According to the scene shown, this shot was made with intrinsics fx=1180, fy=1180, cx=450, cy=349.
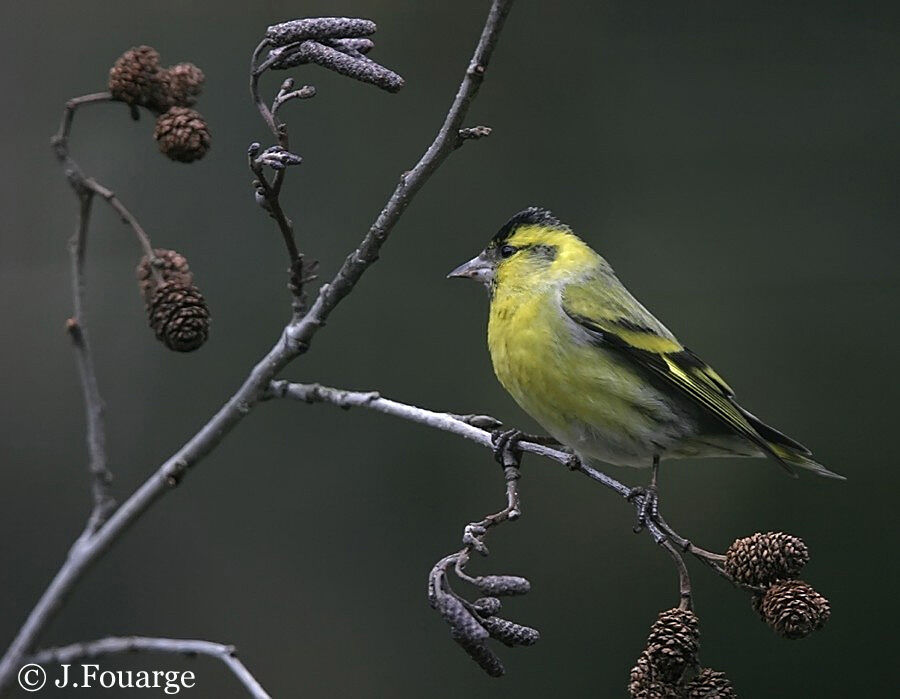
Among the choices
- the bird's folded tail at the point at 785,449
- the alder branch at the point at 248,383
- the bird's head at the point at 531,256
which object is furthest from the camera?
the bird's head at the point at 531,256

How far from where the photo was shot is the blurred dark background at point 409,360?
4594 mm

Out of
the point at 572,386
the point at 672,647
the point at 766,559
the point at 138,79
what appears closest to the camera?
the point at 672,647

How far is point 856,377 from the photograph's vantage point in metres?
5.02

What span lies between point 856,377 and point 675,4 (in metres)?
2.11

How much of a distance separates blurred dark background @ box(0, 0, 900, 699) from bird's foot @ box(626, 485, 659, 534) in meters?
2.23

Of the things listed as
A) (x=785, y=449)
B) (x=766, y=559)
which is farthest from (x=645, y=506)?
(x=785, y=449)

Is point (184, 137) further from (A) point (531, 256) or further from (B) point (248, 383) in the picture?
(A) point (531, 256)

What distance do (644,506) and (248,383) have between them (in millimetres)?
766

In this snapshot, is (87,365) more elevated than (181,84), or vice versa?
(181,84)

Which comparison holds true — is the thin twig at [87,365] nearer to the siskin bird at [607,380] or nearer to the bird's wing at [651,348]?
the siskin bird at [607,380]

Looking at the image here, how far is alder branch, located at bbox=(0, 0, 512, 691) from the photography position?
190 centimetres

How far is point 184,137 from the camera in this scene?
2000 millimetres

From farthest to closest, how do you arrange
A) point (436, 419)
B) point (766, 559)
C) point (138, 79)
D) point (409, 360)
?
point (409, 360) → point (436, 419) → point (138, 79) → point (766, 559)

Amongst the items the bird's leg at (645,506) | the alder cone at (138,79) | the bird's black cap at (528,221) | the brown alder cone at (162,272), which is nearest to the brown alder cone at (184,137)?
the alder cone at (138,79)
